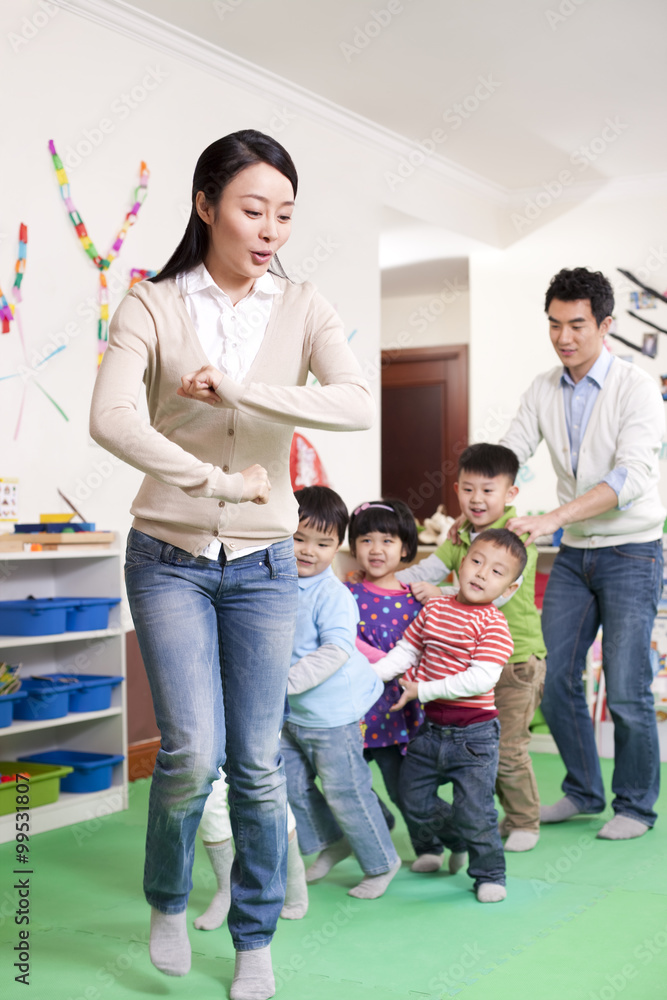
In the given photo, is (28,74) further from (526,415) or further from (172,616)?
(172,616)

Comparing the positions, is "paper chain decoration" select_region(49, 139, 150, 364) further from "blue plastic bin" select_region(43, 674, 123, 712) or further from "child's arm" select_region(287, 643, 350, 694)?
"child's arm" select_region(287, 643, 350, 694)

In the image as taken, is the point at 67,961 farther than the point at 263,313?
Yes

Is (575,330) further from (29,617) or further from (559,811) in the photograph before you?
(29,617)

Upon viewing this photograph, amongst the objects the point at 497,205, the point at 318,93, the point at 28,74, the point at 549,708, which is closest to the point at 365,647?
the point at 549,708

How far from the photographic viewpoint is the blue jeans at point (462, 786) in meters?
2.23

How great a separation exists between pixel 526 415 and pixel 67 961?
1.86 meters

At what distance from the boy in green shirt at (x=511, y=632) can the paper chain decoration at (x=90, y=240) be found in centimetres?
143

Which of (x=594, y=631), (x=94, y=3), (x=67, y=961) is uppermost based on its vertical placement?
(x=94, y=3)

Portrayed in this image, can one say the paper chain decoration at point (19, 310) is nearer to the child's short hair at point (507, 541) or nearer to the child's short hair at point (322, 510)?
the child's short hair at point (322, 510)

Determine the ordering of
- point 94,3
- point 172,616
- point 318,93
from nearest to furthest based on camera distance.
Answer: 1. point 172,616
2. point 94,3
3. point 318,93

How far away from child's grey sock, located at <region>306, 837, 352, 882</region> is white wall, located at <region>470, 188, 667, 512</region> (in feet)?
12.1

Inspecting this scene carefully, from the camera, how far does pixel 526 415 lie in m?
3.02

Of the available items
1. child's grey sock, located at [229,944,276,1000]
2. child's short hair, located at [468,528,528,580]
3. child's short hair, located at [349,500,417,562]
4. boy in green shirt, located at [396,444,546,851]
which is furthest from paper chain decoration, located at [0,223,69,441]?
child's grey sock, located at [229,944,276,1000]

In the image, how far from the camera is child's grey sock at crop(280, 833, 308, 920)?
2.13 meters
